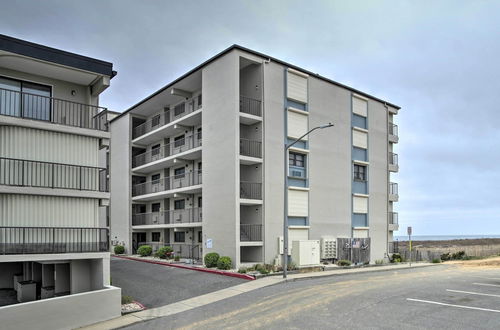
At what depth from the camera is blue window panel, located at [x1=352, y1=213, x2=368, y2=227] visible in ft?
118

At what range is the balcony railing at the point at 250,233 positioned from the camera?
29.1 m

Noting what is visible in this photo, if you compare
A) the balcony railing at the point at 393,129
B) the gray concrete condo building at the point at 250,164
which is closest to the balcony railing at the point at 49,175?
the gray concrete condo building at the point at 250,164

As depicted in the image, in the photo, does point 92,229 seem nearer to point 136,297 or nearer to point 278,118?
point 136,297

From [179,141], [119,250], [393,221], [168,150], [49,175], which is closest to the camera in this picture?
[49,175]

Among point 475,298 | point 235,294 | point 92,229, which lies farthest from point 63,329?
point 475,298

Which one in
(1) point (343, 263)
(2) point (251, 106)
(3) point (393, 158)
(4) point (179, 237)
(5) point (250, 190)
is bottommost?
(1) point (343, 263)

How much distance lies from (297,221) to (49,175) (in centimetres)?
1821

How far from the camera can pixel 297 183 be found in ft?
105

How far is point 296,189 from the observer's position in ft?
103

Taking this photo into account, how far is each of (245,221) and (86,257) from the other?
14.7 m

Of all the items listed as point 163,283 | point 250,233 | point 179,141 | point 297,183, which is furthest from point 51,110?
point 179,141

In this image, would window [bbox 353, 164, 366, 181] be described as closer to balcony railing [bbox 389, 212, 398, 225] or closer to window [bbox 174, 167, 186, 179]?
balcony railing [bbox 389, 212, 398, 225]

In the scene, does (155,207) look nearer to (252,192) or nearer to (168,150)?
(168,150)

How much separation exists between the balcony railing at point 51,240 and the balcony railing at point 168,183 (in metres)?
14.9
